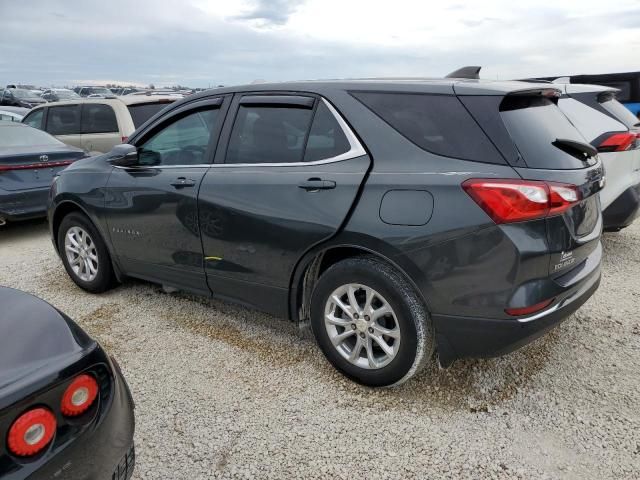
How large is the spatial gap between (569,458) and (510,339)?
564 mm

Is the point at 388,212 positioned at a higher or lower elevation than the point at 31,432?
higher

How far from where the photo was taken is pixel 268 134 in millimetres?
3047

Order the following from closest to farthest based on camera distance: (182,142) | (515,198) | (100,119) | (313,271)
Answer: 1. (515,198)
2. (313,271)
3. (182,142)
4. (100,119)

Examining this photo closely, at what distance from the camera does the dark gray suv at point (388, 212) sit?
89.5 inches

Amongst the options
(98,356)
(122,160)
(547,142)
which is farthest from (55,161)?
(547,142)

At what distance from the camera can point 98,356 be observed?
1655mm

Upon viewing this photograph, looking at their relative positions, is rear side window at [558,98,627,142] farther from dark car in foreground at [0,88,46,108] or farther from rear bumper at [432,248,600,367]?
dark car in foreground at [0,88,46,108]

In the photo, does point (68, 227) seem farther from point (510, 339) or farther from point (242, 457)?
point (510, 339)

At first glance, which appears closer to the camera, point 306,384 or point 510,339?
point 510,339

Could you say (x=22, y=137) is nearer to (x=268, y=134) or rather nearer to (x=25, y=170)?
(x=25, y=170)

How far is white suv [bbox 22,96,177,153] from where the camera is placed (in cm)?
816

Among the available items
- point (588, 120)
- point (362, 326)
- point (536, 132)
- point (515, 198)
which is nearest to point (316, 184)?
point (362, 326)

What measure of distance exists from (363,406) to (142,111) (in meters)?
7.23

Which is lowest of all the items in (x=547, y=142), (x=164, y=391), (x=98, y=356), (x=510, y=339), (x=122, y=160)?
(x=164, y=391)
